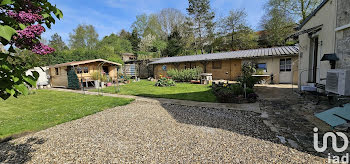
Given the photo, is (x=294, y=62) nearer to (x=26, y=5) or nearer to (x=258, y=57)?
(x=258, y=57)

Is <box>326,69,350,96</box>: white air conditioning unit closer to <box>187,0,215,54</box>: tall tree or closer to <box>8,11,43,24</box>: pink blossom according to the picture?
<box>8,11,43,24</box>: pink blossom

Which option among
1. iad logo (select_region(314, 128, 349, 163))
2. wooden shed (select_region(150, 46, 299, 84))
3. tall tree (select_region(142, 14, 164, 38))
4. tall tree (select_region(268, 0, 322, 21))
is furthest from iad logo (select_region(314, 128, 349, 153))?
tall tree (select_region(142, 14, 164, 38))

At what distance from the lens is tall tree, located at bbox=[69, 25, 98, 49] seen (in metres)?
38.2

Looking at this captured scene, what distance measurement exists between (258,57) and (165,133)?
41.4ft

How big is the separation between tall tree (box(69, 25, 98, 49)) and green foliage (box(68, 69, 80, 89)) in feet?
93.9

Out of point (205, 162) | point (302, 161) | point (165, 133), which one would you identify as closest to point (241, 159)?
point (205, 162)

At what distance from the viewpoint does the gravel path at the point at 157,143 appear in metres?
2.77

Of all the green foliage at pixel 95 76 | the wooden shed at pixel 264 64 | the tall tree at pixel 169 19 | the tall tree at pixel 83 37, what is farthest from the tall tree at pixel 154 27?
the green foliage at pixel 95 76

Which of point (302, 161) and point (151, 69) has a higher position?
point (151, 69)

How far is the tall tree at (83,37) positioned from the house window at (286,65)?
39.9 metres

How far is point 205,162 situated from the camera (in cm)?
262

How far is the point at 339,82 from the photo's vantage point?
4.55 metres

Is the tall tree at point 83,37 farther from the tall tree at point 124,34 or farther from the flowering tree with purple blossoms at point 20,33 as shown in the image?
the flowering tree with purple blossoms at point 20,33

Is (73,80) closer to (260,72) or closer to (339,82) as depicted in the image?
(260,72)
